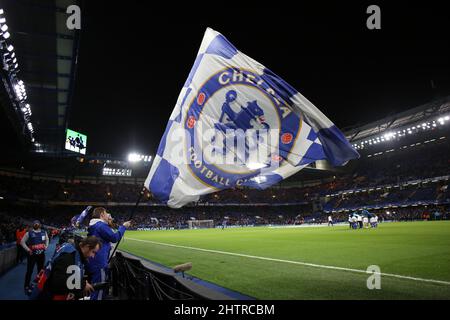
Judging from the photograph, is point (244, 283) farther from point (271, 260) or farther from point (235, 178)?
point (271, 260)

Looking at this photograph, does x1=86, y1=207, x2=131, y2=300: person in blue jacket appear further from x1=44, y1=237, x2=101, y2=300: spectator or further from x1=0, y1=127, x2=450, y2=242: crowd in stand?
x1=0, y1=127, x2=450, y2=242: crowd in stand

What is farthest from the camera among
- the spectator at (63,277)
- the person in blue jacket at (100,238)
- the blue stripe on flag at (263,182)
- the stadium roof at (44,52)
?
the stadium roof at (44,52)

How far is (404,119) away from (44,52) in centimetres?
4729

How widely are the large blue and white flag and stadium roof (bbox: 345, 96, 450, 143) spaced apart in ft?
144

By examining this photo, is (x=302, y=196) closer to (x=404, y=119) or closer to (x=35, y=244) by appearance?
(x=404, y=119)

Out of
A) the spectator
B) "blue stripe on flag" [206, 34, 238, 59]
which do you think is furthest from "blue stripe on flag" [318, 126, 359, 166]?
the spectator

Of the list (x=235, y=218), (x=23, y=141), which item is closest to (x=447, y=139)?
(x=235, y=218)

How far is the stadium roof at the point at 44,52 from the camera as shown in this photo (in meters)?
13.3

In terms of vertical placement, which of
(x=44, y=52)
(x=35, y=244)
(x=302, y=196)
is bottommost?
(x=35, y=244)

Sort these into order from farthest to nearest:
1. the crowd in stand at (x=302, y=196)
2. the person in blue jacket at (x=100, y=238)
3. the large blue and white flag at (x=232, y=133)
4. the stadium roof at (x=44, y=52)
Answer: the crowd in stand at (x=302, y=196) < the stadium roof at (x=44, y=52) < the large blue and white flag at (x=232, y=133) < the person in blue jacket at (x=100, y=238)

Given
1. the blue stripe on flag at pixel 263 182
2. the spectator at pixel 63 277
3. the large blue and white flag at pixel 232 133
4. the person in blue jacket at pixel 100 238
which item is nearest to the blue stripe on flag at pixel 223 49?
the large blue and white flag at pixel 232 133

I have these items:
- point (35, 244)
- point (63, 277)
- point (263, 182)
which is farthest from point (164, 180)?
point (35, 244)

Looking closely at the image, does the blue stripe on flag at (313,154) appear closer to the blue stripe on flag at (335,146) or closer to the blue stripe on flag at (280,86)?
the blue stripe on flag at (335,146)

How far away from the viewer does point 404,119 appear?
150ft
